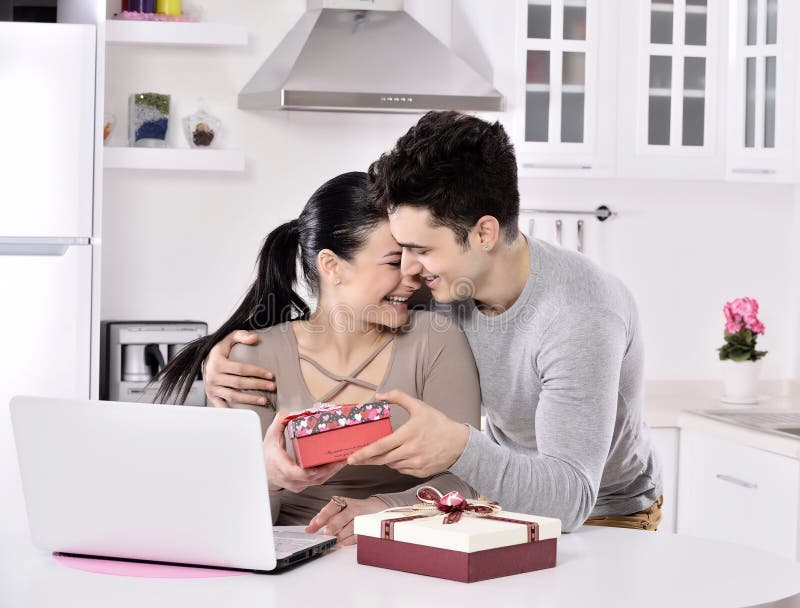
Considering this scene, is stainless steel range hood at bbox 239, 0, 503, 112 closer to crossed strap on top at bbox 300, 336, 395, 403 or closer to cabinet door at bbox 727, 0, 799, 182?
cabinet door at bbox 727, 0, 799, 182

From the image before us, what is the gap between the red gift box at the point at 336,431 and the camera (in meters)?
1.46

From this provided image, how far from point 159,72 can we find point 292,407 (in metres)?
2.00

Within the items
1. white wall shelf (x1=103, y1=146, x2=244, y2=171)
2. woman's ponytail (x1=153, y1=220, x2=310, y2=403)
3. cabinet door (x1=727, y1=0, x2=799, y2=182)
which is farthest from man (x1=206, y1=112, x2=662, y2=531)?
cabinet door (x1=727, y1=0, x2=799, y2=182)

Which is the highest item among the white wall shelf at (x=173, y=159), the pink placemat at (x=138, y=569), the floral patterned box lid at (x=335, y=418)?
the white wall shelf at (x=173, y=159)

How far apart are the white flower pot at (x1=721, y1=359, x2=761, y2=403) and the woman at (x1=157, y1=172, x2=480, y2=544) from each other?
195cm

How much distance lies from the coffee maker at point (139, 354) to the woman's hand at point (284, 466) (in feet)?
6.07

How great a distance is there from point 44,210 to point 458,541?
2.09m

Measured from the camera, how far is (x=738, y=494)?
313 centimetres

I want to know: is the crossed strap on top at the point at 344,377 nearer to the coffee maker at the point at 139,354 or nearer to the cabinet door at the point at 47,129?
the cabinet door at the point at 47,129

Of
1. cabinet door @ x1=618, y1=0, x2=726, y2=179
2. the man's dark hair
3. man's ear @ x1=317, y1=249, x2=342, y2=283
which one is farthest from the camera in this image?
cabinet door @ x1=618, y1=0, x2=726, y2=179

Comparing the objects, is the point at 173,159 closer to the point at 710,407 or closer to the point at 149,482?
the point at 710,407

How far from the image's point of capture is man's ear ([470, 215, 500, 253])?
1.83m

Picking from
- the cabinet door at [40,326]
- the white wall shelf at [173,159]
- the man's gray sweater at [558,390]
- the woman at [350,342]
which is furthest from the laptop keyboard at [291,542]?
the white wall shelf at [173,159]

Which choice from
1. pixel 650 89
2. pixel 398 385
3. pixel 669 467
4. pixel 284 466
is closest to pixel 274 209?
pixel 650 89
